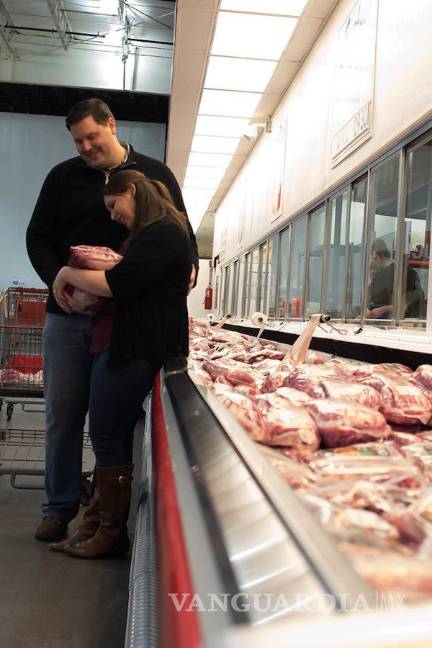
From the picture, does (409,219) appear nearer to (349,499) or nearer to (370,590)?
(349,499)

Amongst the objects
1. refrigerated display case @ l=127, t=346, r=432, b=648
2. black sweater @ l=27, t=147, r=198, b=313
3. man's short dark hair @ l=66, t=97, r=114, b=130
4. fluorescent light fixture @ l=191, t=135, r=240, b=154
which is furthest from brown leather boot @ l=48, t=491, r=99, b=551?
fluorescent light fixture @ l=191, t=135, r=240, b=154

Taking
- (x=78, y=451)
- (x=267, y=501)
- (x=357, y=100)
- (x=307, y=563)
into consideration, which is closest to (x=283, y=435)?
(x=267, y=501)

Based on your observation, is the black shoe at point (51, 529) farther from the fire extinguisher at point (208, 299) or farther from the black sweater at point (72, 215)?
the fire extinguisher at point (208, 299)

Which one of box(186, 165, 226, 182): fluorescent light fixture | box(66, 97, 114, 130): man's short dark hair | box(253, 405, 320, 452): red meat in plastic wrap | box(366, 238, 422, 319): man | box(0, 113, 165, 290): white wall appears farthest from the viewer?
box(0, 113, 165, 290): white wall

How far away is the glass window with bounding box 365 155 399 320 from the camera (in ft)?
14.5

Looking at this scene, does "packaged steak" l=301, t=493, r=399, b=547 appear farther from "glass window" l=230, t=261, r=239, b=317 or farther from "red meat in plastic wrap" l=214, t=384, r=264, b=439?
"glass window" l=230, t=261, r=239, b=317

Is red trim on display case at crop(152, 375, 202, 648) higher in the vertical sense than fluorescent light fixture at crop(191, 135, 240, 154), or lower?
lower

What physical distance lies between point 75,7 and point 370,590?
574 inches

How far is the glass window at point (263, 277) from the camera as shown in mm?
9664

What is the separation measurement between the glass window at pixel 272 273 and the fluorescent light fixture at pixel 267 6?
334cm

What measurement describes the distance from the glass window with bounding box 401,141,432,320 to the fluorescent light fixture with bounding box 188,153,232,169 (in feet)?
22.6

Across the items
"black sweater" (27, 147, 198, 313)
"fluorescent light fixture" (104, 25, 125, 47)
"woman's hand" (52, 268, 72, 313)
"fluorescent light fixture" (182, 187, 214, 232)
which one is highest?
"fluorescent light fixture" (104, 25, 125, 47)

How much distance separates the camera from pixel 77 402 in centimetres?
266

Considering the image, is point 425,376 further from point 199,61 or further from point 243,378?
point 199,61
